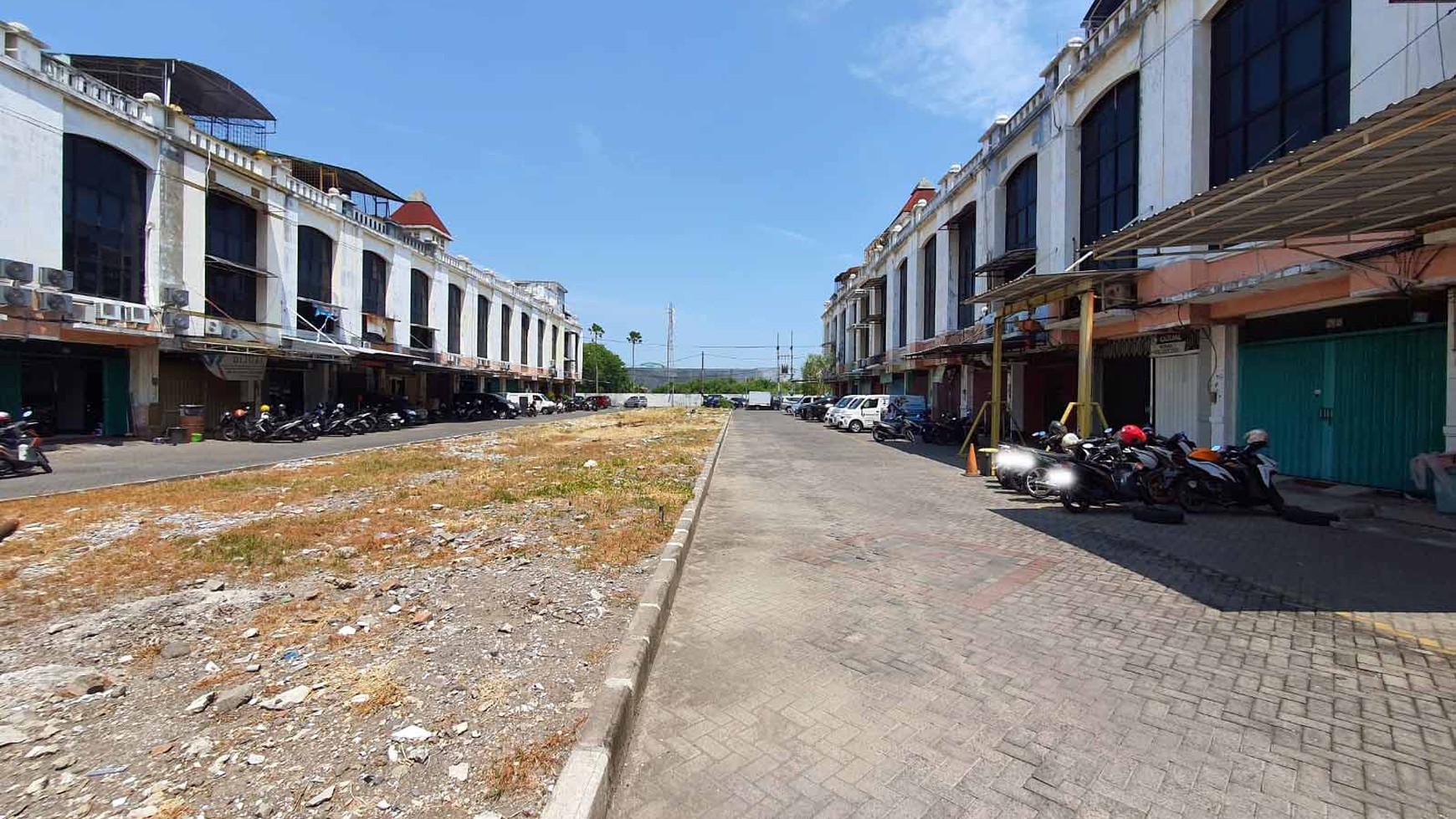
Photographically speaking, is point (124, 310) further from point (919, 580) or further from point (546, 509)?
point (919, 580)

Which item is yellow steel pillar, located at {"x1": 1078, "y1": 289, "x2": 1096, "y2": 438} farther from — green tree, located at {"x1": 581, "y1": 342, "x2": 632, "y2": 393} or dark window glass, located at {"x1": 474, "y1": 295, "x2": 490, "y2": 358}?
green tree, located at {"x1": 581, "y1": 342, "x2": 632, "y2": 393}

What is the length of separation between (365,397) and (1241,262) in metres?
31.6

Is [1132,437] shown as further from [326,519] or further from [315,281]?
[315,281]

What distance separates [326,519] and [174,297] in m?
16.0

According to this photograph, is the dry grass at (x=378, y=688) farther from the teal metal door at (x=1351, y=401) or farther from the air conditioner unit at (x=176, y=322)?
the air conditioner unit at (x=176, y=322)

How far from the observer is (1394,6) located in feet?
26.0

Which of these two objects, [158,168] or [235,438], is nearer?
[158,168]

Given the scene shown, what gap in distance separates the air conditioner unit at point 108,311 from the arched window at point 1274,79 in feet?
82.8

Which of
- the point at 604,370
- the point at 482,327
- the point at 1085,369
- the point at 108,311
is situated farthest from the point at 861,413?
the point at 604,370

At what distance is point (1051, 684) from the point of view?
141 inches

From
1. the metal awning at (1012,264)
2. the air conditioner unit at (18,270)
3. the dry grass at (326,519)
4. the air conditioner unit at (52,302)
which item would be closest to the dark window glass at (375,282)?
the air conditioner unit at (52,302)

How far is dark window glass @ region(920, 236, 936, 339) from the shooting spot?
90.5 ft

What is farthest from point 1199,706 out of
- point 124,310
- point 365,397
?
point 365,397

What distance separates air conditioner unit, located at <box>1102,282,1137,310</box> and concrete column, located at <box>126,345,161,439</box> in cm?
2488
